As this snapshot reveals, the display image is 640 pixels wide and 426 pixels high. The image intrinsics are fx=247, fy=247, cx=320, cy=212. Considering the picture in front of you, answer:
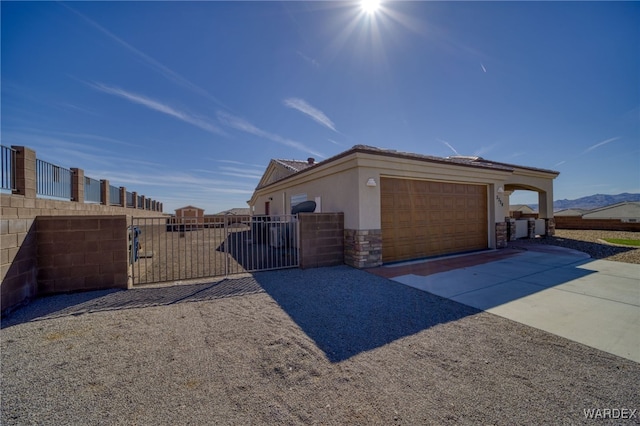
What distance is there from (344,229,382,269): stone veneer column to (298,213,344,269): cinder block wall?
1.32ft

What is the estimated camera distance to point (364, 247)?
24.6ft

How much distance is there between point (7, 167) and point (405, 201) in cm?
969

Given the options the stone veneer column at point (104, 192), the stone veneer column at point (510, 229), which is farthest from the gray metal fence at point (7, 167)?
the stone veneer column at point (510, 229)

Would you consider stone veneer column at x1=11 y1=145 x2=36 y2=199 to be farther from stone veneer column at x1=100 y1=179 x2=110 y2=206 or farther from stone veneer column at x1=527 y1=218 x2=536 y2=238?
stone veneer column at x1=527 y1=218 x2=536 y2=238

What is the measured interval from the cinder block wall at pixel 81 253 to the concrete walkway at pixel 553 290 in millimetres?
6480

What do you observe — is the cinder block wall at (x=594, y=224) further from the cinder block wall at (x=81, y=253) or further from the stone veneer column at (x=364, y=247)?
the cinder block wall at (x=81, y=253)

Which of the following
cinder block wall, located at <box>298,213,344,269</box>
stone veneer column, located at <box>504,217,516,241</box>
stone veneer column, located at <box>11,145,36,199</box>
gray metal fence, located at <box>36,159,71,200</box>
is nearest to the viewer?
stone veneer column, located at <box>11,145,36,199</box>

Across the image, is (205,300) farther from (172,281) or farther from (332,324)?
(332,324)

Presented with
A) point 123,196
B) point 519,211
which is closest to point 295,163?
point 123,196

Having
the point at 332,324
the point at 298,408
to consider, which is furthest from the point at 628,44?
the point at 298,408

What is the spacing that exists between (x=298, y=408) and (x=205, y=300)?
3.66 meters

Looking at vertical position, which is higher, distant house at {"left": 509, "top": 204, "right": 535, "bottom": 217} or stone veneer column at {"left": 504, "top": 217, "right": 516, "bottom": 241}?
distant house at {"left": 509, "top": 204, "right": 535, "bottom": 217}

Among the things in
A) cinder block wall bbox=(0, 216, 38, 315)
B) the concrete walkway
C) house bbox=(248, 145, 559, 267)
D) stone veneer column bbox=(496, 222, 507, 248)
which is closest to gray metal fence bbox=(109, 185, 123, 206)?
cinder block wall bbox=(0, 216, 38, 315)

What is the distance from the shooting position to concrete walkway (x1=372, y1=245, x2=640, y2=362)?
11.7 feet
